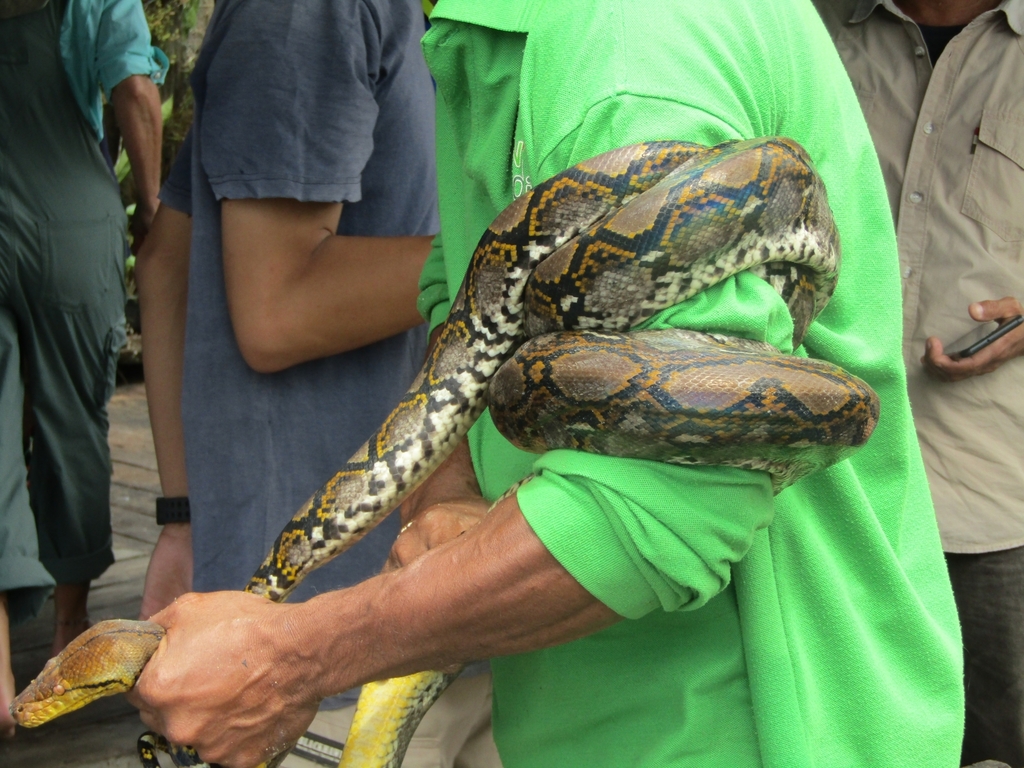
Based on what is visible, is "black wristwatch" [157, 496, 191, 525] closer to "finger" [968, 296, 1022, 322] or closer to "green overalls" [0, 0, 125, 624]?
"green overalls" [0, 0, 125, 624]

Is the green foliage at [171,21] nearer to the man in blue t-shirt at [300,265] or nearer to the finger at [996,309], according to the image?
the man in blue t-shirt at [300,265]

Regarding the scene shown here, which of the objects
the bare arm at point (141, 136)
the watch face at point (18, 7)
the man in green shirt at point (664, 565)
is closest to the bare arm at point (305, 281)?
the man in green shirt at point (664, 565)

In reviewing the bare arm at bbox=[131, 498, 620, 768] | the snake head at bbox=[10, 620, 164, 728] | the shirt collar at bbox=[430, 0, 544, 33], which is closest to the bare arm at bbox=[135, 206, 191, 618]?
the snake head at bbox=[10, 620, 164, 728]

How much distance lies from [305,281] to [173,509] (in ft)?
4.24

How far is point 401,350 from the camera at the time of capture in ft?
10.8

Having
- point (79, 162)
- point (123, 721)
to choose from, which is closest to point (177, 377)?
point (79, 162)

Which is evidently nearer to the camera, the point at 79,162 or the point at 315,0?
the point at 315,0

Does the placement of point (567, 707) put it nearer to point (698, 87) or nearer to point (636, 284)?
point (636, 284)

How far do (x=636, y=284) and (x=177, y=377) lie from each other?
2.57 meters

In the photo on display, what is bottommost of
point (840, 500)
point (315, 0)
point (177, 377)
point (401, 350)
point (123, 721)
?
point (123, 721)

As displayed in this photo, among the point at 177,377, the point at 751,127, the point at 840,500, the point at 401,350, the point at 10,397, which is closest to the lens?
the point at 751,127

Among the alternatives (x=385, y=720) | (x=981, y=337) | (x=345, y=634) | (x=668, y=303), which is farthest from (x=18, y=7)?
(x=981, y=337)

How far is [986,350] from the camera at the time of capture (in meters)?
3.68

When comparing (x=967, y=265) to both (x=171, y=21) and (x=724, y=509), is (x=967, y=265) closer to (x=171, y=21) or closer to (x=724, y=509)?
(x=724, y=509)
